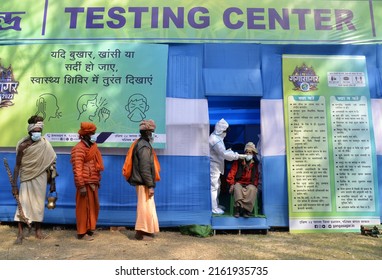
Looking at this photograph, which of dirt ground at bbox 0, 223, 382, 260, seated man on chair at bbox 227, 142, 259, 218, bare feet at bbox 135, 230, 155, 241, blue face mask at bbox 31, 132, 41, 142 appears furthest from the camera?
seated man on chair at bbox 227, 142, 259, 218

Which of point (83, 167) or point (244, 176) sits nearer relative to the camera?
point (83, 167)

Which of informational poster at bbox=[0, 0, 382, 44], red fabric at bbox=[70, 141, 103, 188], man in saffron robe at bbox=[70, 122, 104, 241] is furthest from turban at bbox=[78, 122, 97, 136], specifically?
informational poster at bbox=[0, 0, 382, 44]

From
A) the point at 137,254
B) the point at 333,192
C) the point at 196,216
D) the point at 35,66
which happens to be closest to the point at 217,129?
the point at 196,216

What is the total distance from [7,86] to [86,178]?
7.40 ft

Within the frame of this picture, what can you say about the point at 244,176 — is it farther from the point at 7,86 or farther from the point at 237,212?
the point at 7,86

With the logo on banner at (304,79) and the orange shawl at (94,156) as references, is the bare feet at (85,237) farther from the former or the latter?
the logo on banner at (304,79)

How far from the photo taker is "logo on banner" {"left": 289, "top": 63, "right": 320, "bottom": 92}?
219 inches

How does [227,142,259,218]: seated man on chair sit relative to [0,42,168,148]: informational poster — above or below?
below

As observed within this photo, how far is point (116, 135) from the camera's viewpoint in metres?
5.37

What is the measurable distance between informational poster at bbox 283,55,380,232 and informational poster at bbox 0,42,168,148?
206 centimetres

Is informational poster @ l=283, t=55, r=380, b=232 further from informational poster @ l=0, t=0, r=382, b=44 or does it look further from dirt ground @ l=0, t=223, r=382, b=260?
informational poster @ l=0, t=0, r=382, b=44

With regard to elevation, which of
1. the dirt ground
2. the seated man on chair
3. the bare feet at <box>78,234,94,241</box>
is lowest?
the dirt ground

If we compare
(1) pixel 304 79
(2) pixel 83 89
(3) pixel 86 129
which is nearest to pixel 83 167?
(3) pixel 86 129

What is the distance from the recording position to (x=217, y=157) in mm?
5582
